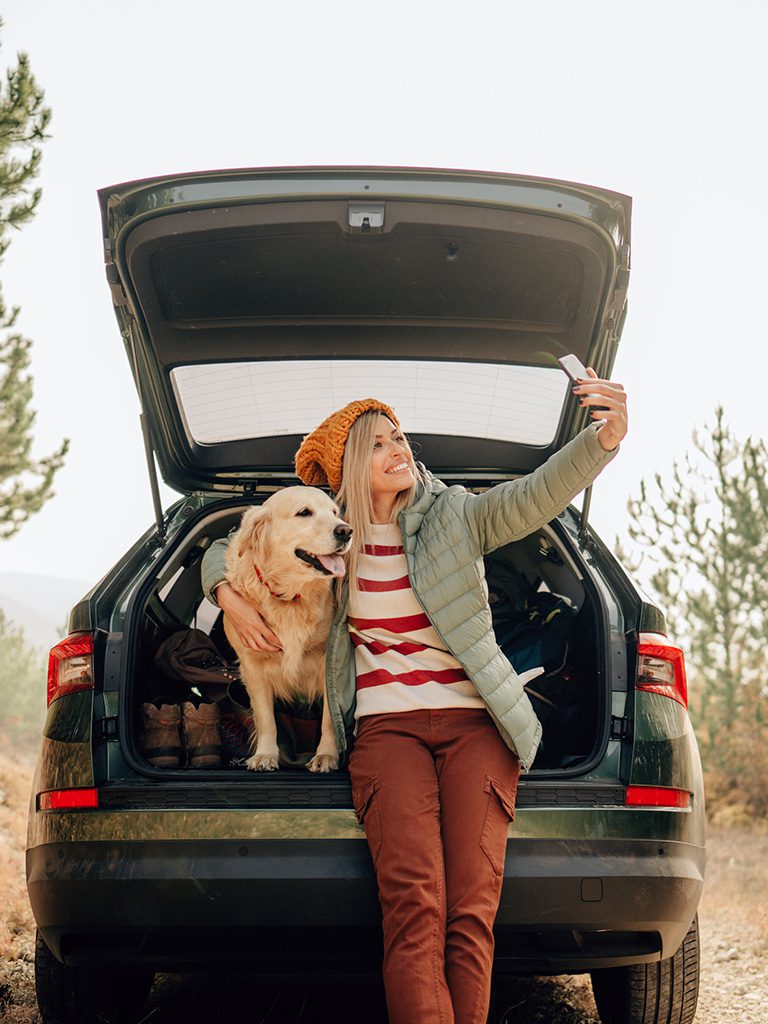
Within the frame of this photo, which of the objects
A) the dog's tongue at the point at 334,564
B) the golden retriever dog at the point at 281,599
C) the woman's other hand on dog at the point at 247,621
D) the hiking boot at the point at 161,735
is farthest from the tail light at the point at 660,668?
the hiking boot at the point at 161,735

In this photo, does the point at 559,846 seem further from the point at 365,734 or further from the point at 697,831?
the point at 365,734

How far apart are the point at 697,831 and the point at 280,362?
2069mm

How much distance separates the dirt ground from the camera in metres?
3.32

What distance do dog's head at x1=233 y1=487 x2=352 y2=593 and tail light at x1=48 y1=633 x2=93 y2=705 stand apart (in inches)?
26.4

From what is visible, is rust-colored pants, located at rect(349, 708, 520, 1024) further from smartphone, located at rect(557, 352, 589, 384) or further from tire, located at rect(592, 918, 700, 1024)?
smartphone, located at rect(557, 352, 589, 384)

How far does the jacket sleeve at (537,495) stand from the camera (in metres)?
2.56

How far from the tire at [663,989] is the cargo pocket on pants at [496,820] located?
2.47 feet

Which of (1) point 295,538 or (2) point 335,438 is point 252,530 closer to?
(1) point 295,538

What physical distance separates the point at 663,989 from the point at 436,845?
94 centimetres

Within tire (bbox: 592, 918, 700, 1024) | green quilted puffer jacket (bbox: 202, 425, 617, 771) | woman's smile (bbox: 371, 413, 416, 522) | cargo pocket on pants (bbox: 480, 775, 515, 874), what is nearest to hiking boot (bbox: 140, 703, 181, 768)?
green quilted puffer jacket (bbox: 202, 425, 617, 771)

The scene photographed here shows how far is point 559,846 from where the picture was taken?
7.88 ft

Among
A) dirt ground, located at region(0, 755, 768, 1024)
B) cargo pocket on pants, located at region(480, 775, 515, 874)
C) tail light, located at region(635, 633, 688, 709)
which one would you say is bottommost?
dirt ground, located at region(0, 755, 768, 1024)

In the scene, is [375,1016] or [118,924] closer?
[118,924]

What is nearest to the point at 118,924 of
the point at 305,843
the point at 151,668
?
the point at 305,843
